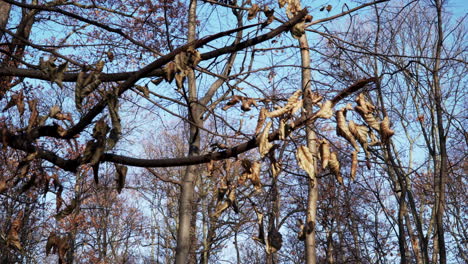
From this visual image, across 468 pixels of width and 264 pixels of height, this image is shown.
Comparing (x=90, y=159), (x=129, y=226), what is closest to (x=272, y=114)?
(x=90, y=159)

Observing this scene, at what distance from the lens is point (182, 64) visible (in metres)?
1.96

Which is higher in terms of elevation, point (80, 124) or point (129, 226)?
point (129, 226)

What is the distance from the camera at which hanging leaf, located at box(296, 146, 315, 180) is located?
168 centimetres

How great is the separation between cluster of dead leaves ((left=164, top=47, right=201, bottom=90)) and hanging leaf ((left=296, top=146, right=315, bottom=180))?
621 millimetres

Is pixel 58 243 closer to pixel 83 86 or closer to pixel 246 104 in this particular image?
pixel 83 86

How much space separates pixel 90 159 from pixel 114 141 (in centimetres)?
13

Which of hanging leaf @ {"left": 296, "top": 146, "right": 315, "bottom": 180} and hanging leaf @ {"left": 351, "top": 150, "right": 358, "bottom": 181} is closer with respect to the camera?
hanging leaf @ {"left": 296, "top": 146, "right": 315, "bottom": 180}

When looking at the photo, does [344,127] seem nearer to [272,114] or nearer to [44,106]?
[272,114]

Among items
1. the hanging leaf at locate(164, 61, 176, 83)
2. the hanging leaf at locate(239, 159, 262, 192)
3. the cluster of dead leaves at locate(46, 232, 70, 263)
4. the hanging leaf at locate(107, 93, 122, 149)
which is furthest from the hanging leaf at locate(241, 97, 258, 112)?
the cluster of dead leaves at locate(46, 232, 70, 263)

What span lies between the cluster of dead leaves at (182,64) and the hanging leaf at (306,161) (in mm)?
621

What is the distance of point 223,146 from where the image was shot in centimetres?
204

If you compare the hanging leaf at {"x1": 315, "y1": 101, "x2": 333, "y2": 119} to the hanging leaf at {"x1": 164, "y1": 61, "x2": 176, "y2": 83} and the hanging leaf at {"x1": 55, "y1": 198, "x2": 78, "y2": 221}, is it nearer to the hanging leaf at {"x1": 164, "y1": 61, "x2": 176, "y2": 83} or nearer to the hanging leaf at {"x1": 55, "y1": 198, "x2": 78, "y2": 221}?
the hanging leaf at {"x1": 164, "y1": 61, "x2": 176, "y2": 83}

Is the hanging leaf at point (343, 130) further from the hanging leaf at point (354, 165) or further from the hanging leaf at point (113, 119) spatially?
the hanging leaf at point (113, 119)

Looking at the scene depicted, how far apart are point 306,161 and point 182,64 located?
0.71 metres
